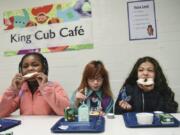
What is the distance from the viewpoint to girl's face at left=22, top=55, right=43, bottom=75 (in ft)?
6.40

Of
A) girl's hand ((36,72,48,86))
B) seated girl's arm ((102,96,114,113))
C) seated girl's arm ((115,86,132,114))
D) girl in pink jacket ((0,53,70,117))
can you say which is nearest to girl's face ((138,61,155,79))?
seated girl's arm ((115,86,132,114))

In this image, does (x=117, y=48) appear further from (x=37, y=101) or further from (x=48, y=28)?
(x=37, y=101)

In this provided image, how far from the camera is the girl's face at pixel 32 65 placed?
6.40 ft

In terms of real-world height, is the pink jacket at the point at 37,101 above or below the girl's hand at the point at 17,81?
below

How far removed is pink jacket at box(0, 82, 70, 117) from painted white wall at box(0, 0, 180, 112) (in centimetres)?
73

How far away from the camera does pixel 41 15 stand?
2656 mm

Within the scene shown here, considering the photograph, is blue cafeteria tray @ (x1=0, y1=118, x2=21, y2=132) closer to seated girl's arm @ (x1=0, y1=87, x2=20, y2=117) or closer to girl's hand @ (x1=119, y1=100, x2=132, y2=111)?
seated girl's arm @ (x1=0, y1=87, x2=20, y2=117)

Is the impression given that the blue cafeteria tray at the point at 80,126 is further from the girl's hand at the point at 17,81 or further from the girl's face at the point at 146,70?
the girl's face at the point at 146,70

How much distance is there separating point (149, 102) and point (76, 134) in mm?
923

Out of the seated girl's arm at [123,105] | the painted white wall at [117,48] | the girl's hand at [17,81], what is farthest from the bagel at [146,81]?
the girl's hand at [17,81]

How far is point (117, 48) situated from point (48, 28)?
2.60 ft

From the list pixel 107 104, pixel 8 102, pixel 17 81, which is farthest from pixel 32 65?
pixel 107 104

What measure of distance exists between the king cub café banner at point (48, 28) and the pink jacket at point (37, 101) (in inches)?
32.6

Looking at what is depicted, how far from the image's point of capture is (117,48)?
2.46 m
